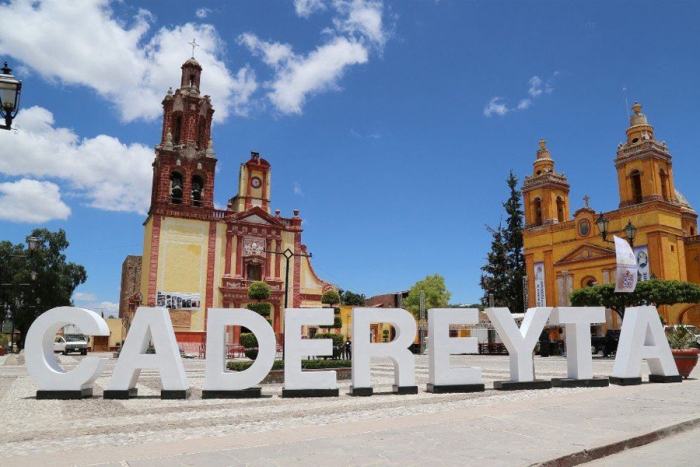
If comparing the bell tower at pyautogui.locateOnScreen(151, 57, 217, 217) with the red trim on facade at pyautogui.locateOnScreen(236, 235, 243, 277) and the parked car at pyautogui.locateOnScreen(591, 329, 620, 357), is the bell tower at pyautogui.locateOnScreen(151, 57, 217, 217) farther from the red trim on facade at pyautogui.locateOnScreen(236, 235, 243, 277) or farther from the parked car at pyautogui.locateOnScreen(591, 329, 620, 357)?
the parked car at pyautogui.locateOnScreen(591, 329, 620, 357)

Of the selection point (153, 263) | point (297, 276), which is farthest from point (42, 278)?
point (297, 276)

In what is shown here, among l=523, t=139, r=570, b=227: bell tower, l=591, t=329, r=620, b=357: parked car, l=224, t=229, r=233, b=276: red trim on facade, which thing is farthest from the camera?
l=523, t=139, r=570, b=227: bell tower

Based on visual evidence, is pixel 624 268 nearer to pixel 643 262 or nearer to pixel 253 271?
pixel 643 262

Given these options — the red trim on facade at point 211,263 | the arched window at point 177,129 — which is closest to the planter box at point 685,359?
the red trim on facade at point 211,263

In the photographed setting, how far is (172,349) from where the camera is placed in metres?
9.73

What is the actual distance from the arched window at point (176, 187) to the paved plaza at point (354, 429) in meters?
29.7

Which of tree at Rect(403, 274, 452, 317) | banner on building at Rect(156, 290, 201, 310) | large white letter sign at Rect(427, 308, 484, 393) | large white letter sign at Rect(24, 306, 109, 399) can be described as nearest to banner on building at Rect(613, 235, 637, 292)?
large white letter sign at Rect(427, 308, 484, 393)

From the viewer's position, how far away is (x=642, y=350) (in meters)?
11.6

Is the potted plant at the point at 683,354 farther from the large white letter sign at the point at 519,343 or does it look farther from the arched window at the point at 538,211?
the arched window at the point at 538,211

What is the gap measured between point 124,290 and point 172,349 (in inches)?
1942

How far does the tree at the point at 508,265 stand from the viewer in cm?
5103

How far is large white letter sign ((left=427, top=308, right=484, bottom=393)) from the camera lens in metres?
10.6

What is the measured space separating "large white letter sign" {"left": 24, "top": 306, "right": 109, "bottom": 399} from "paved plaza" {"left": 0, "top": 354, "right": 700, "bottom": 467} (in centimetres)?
42

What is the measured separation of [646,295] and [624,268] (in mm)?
13989
